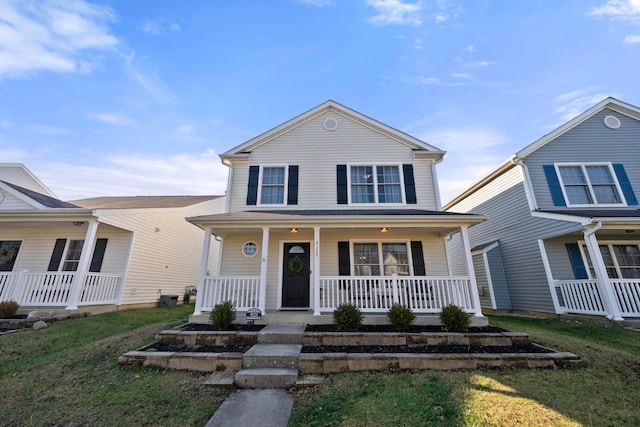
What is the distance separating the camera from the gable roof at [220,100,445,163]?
920 centimetres

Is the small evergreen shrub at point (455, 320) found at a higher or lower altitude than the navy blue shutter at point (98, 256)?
lower

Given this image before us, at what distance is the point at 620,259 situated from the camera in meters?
8.70

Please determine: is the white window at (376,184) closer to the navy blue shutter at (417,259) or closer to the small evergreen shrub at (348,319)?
the navy blue shutter at (417,259)

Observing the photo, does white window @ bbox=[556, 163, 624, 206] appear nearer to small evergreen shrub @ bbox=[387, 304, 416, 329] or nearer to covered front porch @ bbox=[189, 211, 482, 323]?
covered front porch @ bbox=[189, 211, 482, 323]

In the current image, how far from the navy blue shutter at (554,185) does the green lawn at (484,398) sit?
21.7 feet

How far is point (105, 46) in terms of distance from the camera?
332 inches

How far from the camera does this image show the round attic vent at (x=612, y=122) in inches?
402

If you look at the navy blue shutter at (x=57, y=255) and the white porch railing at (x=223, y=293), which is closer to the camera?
the white porch railing at (x=223, y=293)

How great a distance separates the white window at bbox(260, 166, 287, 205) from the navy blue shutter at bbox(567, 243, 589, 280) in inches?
414

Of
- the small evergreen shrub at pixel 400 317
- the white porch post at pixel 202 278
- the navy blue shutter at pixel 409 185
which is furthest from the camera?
the navy blue shutter at pixel 409 185

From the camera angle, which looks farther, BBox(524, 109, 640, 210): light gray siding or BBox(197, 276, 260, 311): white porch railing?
BBox(524, 109, 640, 210): light gray siding

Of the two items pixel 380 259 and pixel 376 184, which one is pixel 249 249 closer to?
pixel 380 259

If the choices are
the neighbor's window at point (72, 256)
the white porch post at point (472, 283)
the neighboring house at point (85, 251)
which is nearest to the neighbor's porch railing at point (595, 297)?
the white porch post at point (472, 283)

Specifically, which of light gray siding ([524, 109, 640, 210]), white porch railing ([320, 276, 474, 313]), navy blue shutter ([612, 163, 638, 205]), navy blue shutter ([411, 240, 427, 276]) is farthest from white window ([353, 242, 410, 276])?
navy blue shutter ([612, 163, 638, 205])
